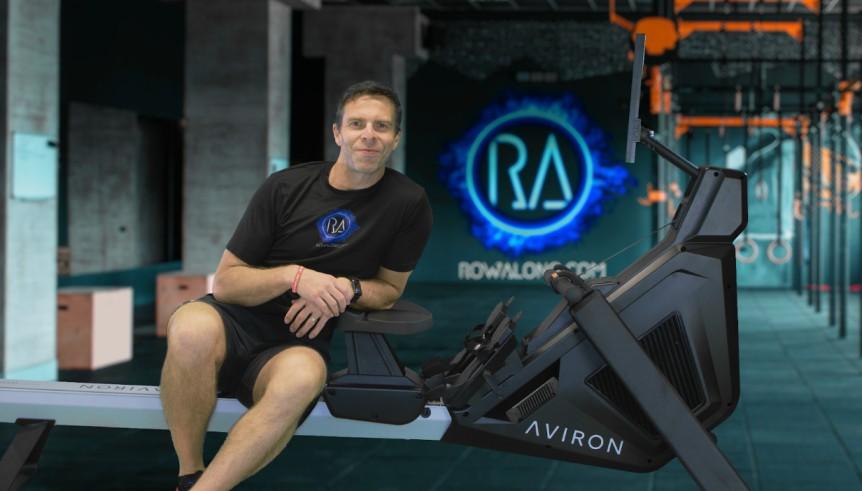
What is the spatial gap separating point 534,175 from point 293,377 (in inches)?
476

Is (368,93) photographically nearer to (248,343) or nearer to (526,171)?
→ (248,343)

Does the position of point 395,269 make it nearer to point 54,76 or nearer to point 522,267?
point 54,76

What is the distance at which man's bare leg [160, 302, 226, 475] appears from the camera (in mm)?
2645

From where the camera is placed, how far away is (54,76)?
670 centimetres

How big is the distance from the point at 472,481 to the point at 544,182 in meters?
10.5

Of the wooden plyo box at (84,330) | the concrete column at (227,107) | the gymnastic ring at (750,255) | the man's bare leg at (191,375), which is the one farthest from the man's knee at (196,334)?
the gymnastic ring at (750,255)

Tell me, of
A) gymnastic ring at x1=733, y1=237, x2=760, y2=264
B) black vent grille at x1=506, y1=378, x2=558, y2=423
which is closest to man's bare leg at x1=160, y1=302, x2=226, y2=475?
black vent grille at x1=506, y1=378, x2=558, y2=423

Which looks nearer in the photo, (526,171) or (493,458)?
(493,458)

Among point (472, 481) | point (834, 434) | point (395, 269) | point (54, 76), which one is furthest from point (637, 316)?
point (54, 76)

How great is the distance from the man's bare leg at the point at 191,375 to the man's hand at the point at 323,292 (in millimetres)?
211

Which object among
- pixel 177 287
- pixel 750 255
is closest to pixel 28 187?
pixel 177 287

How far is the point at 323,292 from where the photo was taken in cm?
267

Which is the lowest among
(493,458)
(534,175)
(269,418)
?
(493,458)

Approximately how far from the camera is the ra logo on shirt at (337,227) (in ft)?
9.27
